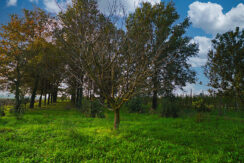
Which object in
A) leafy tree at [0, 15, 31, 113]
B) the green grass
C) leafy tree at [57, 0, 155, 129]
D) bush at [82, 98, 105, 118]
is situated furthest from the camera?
leafy tree at [0, 15, 31, 113]

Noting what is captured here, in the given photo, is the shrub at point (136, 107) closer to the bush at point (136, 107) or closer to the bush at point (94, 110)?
the bush at point (136, 107)

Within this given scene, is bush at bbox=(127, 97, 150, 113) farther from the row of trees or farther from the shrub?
the row of trees

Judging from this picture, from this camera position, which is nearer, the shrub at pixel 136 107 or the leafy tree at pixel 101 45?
the leafy tree at pixel 101 45

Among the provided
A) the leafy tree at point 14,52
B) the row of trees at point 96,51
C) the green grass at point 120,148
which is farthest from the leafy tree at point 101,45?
the leafy tree at point 14,52

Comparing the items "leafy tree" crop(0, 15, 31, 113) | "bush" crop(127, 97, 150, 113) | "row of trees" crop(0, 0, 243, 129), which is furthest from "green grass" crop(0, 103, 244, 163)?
"leafy tree" crop(0, 15, 31, 113)

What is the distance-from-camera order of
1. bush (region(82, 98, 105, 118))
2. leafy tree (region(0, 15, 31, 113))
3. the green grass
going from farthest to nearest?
leafy tree (region(0, 15, 31, 113)) → bush (region(82, 98, 105, 118)) → the green grass

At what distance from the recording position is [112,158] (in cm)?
396

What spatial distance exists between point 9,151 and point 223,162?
650cm

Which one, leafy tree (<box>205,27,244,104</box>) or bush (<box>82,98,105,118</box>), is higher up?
leafy tree (<box>205,27,244,104</box>)

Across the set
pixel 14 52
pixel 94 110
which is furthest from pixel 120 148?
pixel 14 52

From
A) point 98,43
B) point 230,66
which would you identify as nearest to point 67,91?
point 98,43

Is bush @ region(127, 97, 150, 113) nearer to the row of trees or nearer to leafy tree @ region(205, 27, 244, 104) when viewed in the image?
the row of trees

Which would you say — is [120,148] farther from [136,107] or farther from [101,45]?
[136,107]

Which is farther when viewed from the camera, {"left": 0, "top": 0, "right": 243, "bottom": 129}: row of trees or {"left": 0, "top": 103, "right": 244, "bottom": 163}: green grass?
{"left": 0, "top": 0, "right": 243, "bottom": 129}: row of trees
